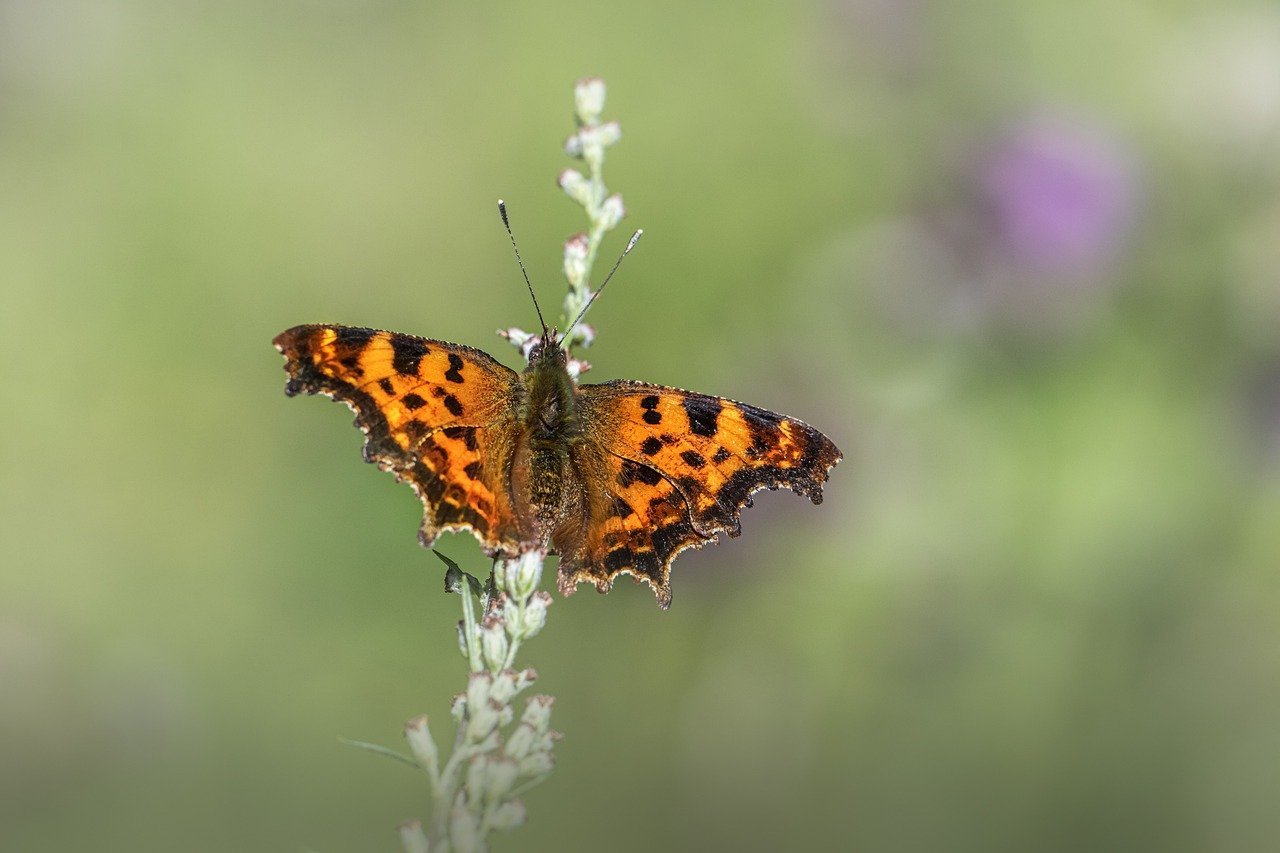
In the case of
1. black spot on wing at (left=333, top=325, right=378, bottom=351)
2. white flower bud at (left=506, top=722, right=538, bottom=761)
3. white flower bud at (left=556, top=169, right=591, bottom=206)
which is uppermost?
white flower bud at (left=556, top=169, right=591, bottom=206)

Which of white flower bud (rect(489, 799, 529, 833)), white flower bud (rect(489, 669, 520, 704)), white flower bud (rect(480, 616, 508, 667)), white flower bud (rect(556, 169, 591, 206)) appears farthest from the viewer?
white flower bud (rect(556, 169, 591, 206))

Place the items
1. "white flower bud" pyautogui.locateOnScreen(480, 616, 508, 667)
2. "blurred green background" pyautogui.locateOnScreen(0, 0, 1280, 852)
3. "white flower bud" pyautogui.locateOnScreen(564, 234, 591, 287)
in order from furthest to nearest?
"blurred green background" pyautogui.locateOnScreen(0, 0, 1280, 852)
"white flower bud" pyautogui.locateOnScreen(564, 234, 591, 287)
"white flower bud" pyautogui.locateOnScreen(480, 616, 508, 667)

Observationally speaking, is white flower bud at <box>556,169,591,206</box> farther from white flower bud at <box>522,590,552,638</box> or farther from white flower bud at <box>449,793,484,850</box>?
white flower bud at <box>449,793,484,850</box>

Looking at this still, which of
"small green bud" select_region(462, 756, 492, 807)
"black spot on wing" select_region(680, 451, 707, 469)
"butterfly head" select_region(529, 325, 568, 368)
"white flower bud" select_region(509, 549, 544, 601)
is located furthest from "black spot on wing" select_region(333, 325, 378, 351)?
"small green bud" select_region(462, 756, 492, 807)

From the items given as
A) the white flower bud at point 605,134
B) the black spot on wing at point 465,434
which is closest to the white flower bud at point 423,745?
the black spot on wing at point 465,434

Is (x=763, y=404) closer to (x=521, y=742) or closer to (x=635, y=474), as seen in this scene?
(x=635, y=474)

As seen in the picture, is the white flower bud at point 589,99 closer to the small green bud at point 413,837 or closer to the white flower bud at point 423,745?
the white flower bud at point 423,745

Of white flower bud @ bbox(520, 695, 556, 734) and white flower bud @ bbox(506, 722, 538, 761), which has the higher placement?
white flower bud @ bbox(520, 695, 556, 734)

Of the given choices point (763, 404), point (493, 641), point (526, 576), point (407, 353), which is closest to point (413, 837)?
point (493, 641)
